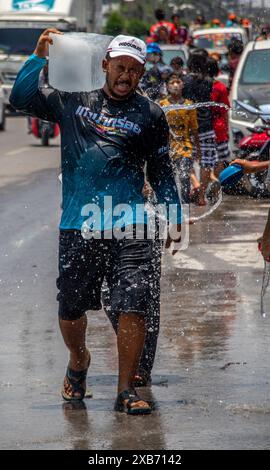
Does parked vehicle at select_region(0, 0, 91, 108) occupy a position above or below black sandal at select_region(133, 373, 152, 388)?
below

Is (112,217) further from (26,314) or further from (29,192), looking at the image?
(29,192)

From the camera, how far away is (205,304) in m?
9.62

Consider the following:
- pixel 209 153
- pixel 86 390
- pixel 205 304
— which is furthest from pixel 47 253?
pixel 86 390

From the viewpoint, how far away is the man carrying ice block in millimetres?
6609

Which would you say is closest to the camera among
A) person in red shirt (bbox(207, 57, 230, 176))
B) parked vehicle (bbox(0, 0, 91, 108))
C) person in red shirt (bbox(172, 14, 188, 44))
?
person in red shirt (bbox(207, 57, 230, 176))

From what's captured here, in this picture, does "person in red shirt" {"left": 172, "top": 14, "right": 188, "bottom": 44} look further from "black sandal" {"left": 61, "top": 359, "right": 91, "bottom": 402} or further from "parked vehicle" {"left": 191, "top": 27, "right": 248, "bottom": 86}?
"black sandal" {"left": 61, "top": 359, "right": 91, "bottom": 402}

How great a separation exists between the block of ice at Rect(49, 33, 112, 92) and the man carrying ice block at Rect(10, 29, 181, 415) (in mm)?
86

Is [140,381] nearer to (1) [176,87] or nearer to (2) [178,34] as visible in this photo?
(1) [176,87]

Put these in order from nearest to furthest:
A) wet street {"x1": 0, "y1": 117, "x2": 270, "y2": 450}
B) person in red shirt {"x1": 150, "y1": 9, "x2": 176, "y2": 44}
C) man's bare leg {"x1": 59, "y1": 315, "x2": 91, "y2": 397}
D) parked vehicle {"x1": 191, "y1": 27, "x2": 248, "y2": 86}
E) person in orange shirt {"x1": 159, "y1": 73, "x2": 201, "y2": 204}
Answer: wet street {"x1": 0, "y1": 117, "x2": 270, "y2": 450}
man's bare leg {"x1": 59, "y1": 315, "x2": 91, "y2": 397}
person in orange shirt {"x1": 159, "y1": 73, "x2": 201, "y2": 204}
person in red shirt {"x1": 150, "y1": 9, "x2": 176, "y2": 44}
parked vehicle {"x1": 191, "y1": 27, "x2": 248, "y2": 86}

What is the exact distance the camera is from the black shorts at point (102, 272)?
6.59 metres

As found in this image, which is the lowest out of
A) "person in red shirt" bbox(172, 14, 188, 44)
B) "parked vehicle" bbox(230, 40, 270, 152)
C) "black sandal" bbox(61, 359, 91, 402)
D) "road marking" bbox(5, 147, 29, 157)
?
"road marking" bbox(5, 147, 29, 157)

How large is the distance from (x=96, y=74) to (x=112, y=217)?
0.76 meters

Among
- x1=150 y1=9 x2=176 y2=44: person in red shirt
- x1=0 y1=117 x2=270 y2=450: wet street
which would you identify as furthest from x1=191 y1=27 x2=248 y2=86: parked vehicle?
x1=0 y1=117 x2=270 y2=450: wet street

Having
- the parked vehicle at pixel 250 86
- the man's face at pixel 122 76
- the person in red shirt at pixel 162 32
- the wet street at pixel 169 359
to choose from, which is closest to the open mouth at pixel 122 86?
the man's face at pixel 122 76
